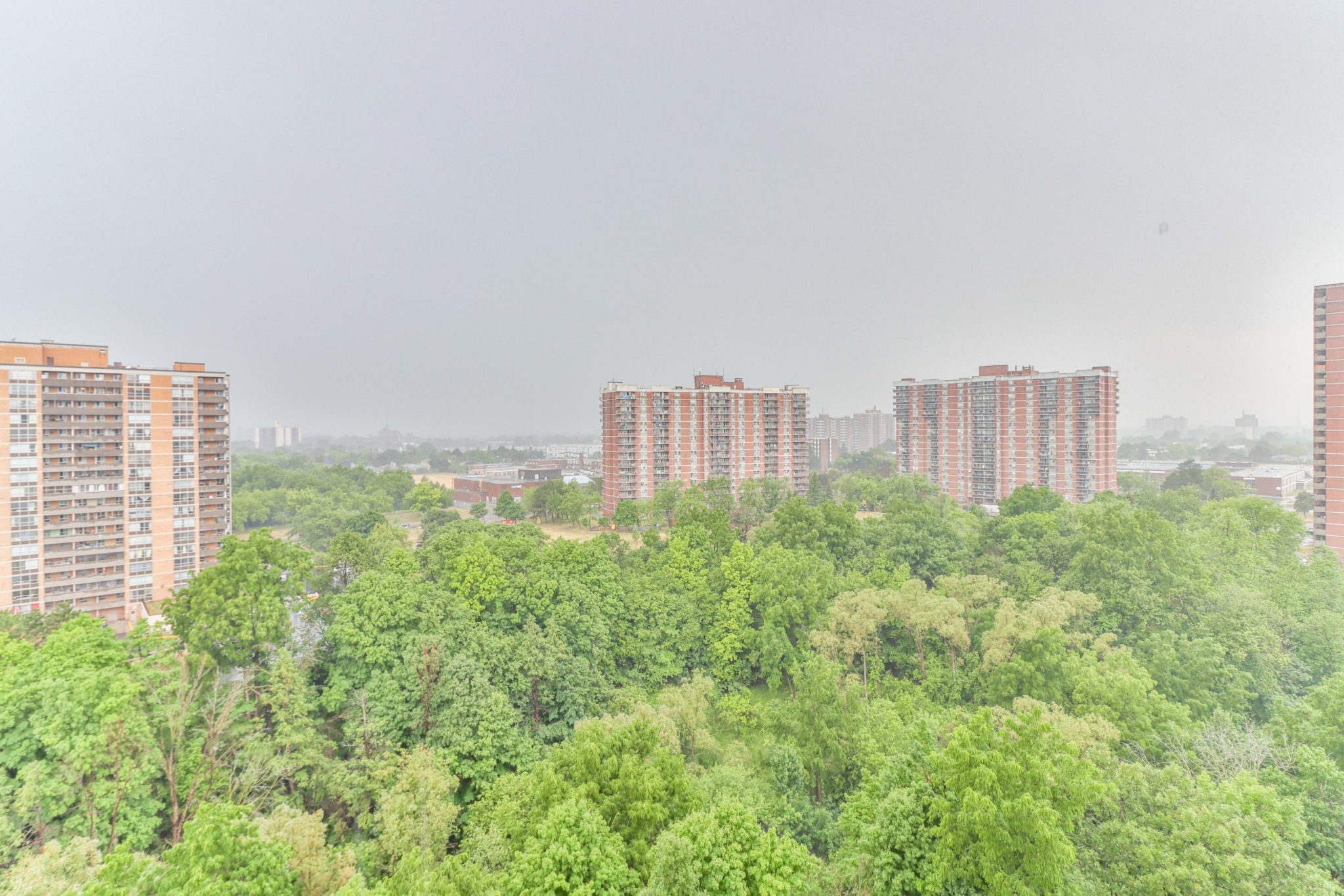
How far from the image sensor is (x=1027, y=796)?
710cm

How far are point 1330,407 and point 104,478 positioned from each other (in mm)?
53694

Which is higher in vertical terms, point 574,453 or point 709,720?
point 574,453

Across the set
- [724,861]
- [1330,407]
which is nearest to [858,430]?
[1330,407]

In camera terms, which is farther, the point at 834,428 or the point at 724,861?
the point at 834,428

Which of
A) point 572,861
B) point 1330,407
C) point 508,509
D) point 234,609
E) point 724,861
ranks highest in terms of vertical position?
point 1330,407

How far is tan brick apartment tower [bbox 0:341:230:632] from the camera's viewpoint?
22906 mm

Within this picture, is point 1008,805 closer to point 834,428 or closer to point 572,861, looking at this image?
point 572,861

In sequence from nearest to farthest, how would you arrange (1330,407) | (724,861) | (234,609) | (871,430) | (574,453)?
(724,861) < (234,609) < (1330,407) < (871,430) < (574,453)

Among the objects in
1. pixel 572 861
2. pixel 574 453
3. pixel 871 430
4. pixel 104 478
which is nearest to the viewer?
pixel 572 861

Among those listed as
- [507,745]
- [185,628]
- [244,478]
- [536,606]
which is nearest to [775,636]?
[536,606]

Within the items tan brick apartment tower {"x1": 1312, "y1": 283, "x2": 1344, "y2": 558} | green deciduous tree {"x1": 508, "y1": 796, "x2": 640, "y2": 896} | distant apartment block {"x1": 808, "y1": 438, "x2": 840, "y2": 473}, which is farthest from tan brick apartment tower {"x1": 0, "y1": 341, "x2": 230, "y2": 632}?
distant apartment block {"x1": 808, "y1": 438, "x2": 840, "y2": 473}

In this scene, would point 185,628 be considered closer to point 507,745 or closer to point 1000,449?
point 507,745

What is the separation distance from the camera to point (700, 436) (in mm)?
41969

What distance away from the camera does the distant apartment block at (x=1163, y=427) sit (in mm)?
48719
